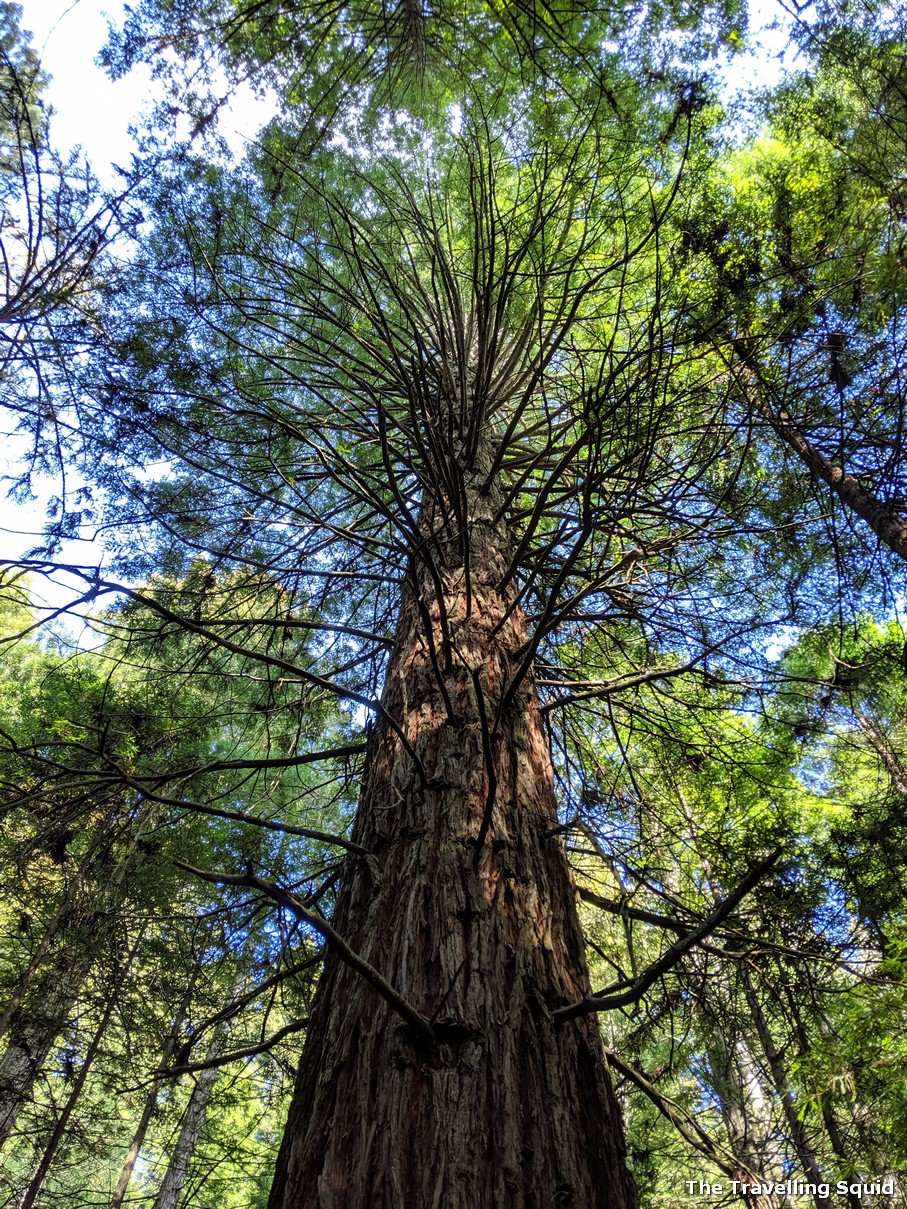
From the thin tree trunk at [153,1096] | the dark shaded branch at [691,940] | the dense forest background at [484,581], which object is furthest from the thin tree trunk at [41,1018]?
the dark shaded branch at [691,940]

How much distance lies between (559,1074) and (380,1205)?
1.31ft

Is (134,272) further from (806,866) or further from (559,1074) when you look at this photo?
(806,866)

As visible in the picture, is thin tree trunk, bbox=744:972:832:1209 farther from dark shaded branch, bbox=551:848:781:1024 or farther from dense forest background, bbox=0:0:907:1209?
dark shaded branch, bbox=551:848:781:1024

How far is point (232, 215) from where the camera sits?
14.8ft

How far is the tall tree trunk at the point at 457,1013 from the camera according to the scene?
3.74 feet

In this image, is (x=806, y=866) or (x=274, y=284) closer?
(x=806, y=866)

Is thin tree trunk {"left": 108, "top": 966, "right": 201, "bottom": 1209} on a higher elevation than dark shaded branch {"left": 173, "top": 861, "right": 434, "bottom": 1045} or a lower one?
higher

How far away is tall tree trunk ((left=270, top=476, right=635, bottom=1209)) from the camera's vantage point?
1139mm

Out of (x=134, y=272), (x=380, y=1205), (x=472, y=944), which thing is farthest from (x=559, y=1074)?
(x=134, y=272)

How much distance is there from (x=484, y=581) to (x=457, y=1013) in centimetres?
173

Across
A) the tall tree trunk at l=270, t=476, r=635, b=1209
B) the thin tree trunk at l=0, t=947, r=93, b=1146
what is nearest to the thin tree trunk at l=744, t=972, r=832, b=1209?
the tall tree trunk at l=270, t=476, r=635, b=1209

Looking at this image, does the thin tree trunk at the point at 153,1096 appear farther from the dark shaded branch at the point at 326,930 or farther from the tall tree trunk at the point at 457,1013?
the dark shaded branch at the point at 326,930

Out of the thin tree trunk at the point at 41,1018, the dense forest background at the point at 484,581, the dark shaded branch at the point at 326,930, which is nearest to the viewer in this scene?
the dark shaded branch at the point at 326,930

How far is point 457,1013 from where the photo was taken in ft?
4.33
